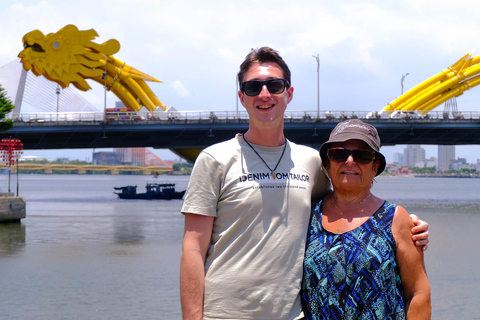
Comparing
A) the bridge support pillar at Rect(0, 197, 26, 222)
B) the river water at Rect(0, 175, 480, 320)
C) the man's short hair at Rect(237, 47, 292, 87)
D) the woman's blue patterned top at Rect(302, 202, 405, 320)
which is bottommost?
the river water at Rect(0, 175, 480, 320)

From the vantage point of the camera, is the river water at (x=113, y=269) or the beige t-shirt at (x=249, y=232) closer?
the beige t-shirt at (x=249, y=232)

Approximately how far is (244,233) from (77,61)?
197 ft

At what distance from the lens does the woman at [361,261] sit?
168 inches

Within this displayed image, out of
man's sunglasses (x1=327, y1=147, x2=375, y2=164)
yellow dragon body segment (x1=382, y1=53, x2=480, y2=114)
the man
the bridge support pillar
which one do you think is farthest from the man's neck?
yellow dragon body segment (x1=382, y1=53, x2=480, y2=114)

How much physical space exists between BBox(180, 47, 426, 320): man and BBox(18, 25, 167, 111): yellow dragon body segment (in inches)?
2329

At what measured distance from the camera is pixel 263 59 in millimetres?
4633

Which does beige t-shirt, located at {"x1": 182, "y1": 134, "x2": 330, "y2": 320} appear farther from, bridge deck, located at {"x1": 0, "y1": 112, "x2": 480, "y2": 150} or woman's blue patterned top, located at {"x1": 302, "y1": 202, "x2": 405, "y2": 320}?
bridge deck, located at {"x1": 0, "y1": 112, "x2": 480, "y2": 150}

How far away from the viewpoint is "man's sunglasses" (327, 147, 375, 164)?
4.56 meters

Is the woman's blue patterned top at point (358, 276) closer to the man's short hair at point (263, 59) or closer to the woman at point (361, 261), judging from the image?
the woman at point (361, 261)

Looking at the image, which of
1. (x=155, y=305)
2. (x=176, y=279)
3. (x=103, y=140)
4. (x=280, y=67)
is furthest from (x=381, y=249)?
(x=103, y=140)

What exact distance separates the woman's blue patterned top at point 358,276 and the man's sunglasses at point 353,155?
1.37ft

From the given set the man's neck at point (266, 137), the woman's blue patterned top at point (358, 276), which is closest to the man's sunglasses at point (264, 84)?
the man's neck at point (266, 137)

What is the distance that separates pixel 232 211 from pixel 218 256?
303 millimetres

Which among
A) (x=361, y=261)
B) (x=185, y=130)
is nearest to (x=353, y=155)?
(x=361, y=261)
